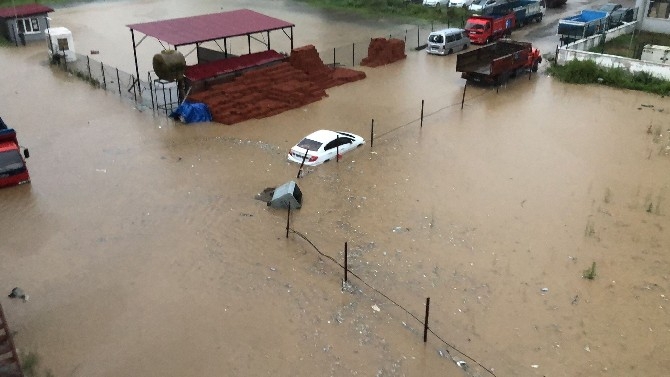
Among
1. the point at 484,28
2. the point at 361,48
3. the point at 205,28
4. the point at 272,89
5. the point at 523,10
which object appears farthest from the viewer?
the point at 523,10

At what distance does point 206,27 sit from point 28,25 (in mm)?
18514

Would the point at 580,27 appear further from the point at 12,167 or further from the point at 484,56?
the point at 12,167

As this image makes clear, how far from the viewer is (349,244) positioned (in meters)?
15.9

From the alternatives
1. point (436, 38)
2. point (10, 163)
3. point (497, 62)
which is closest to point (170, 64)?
point (10, 163)

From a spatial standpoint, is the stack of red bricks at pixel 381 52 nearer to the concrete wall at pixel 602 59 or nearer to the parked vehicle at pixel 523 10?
the concrete wall at pixel 602 59

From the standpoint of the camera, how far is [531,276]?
14.4 meters

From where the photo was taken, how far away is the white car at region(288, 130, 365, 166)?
20.4 meters

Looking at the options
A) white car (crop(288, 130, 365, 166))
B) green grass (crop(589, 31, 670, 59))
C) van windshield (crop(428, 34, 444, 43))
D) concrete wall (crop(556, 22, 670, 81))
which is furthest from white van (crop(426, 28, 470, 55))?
white car (crop(288, 130, 365, 166))

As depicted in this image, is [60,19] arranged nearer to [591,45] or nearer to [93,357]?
[591,45]

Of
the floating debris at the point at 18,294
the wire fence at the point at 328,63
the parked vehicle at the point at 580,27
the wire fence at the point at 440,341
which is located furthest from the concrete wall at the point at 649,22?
the floating debris at the point at 18,294

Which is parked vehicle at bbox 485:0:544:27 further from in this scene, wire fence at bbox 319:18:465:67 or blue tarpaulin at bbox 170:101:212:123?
blue tarpaulin at bbox 170:101:212:123

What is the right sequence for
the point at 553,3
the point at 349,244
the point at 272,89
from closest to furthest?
the point at 349,244 → the point at 272,89 → the point at 553,3

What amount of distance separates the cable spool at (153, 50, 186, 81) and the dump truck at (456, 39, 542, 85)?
1375 cm

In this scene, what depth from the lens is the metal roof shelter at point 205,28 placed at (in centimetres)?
2686
